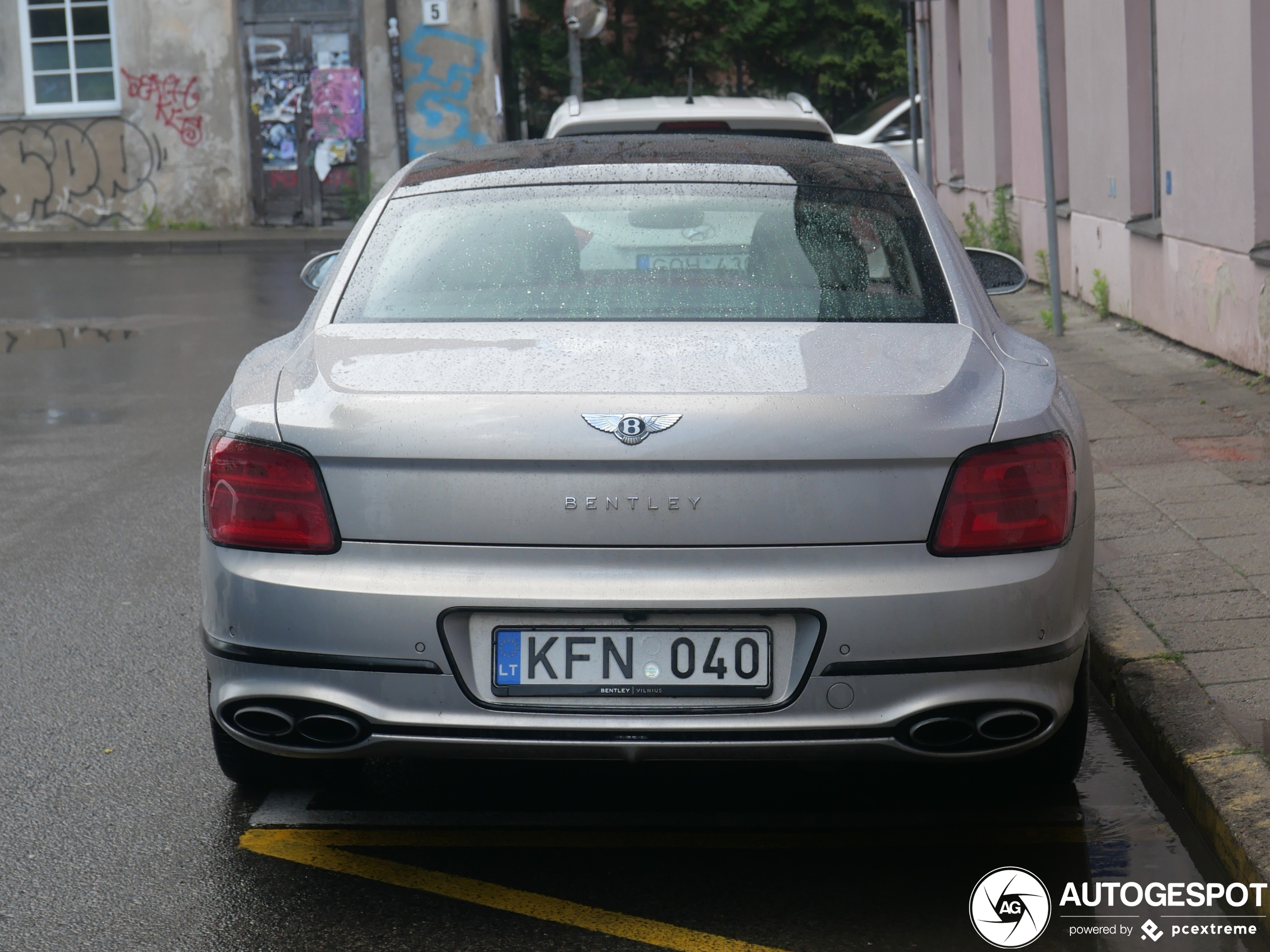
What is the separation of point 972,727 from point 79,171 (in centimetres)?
2474

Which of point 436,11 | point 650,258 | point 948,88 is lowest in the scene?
point 650,258

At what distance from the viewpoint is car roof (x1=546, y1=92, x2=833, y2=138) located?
285 inches

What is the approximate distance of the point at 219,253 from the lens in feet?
75.8

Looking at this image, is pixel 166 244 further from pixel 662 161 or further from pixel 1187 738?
pixel 1187 738

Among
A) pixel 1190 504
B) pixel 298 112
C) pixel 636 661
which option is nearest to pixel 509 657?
pixel 636 661

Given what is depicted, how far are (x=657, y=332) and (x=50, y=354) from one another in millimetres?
10363

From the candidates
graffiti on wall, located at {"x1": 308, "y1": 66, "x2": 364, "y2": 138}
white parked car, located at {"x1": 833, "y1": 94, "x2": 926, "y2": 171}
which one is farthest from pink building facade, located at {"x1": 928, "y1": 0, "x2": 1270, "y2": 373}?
graffiti on wall, located at {"x1": 308, "y1": 66, "x2": 364, "y2": 138}

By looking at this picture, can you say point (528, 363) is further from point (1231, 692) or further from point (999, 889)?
point (1231, 692)

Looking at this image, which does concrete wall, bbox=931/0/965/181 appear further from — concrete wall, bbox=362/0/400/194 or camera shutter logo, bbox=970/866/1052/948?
camera shutter logo, bbox=970/866/1052/948

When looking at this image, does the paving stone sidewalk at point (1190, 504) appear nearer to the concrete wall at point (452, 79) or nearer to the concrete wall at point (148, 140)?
the concrete wall at point (452, 79)

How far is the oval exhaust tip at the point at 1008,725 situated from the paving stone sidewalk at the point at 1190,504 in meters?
0.87

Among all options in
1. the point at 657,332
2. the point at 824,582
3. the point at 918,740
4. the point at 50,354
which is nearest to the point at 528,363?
the point at 657,332

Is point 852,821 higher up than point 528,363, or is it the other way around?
point 528,363

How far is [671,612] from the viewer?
10.1ft
